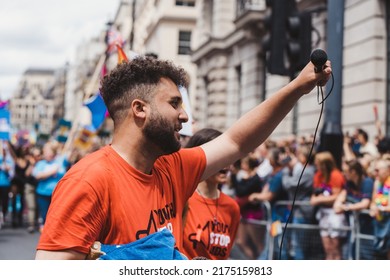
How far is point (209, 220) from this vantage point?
4.42 m

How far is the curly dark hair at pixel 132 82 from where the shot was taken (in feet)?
8.32

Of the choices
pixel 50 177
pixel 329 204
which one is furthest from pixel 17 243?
pixel 329 204

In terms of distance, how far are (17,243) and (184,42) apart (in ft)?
116

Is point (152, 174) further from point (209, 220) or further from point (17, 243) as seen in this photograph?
point (17, 243)

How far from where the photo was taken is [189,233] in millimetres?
4270

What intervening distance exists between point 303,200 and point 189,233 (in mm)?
5047

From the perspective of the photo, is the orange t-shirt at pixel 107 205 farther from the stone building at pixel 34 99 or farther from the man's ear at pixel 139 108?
the stone building at pixel 34 99

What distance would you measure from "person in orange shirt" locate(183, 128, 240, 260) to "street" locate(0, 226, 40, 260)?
5345mm

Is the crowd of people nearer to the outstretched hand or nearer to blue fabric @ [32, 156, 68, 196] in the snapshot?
the outstretched hand

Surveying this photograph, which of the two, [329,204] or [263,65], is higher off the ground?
[263,65]

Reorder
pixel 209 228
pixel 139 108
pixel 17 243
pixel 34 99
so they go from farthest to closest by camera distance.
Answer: pixel 34 99
pixel 17 243
pixel 209 228
pixel 139 108
